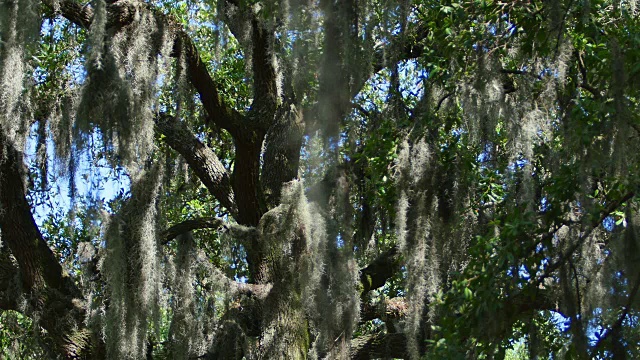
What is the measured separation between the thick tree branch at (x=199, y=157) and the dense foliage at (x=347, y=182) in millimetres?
18

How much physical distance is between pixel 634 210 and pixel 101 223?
3117 mm

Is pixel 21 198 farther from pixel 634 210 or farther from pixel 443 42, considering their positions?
pixel 634 210

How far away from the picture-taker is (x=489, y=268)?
4148 mm

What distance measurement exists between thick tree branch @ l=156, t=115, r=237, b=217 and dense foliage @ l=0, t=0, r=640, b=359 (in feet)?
Result: 0.06

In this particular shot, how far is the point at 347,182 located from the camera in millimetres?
5543

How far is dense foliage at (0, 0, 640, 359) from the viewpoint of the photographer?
432cm

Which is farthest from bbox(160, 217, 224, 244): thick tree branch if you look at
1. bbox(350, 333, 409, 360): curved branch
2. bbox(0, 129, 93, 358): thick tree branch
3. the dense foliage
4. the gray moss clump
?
bbox(350, 333, 409, 360): curved branch

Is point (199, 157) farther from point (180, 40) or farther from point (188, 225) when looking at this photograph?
point (180, 40)

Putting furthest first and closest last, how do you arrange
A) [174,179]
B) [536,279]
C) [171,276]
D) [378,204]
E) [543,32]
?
1. [174,179]
2. [378,204]
3. [171,276]
4. [543,32]
5. [536,279]

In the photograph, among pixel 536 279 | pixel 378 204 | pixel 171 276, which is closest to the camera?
pixel 536 279

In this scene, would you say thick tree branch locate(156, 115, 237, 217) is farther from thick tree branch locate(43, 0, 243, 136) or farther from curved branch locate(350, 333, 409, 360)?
curved branch locate(350, 333, 409, 360)

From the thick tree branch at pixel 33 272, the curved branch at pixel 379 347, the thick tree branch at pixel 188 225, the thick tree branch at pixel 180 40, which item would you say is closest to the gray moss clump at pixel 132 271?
the thick tree branch at pixel 33 272

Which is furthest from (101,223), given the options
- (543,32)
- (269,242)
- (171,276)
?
(543,32)

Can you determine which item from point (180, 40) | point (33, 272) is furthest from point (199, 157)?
point (33, 272)
